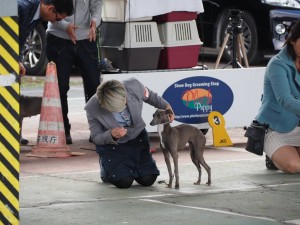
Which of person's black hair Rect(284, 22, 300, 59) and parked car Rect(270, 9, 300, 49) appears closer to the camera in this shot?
person's black hair Rect(284, 22, 300, 59)

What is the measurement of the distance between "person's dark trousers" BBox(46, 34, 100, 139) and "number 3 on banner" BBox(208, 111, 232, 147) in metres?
1.28

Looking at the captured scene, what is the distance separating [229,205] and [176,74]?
3.45m

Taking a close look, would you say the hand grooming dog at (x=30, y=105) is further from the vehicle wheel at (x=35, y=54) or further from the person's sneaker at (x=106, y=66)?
the vehicle wheel at (x=35, y=54)

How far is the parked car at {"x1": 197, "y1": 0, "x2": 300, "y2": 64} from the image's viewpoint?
19.0 m

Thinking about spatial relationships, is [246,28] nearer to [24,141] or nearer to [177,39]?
[177,39]

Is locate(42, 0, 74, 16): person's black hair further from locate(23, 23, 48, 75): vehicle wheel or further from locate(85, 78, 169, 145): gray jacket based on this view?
locate(23, 23, 48, 75): vehicle wheel

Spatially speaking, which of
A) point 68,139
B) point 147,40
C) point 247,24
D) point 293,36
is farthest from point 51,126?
point 247,24

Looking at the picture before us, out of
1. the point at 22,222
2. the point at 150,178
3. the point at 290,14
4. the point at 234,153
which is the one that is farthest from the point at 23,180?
the point at 290,14

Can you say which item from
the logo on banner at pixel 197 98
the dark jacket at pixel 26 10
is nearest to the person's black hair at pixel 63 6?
the dark jacket at pixel 26 10

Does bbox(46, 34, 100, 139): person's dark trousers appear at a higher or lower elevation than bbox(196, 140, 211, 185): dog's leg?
higher

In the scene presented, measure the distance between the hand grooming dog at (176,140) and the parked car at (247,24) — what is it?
8.84m

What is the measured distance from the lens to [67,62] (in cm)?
1210

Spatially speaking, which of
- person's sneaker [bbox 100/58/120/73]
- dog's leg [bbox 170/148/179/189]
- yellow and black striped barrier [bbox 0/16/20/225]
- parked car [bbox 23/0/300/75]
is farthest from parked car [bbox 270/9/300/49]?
yellow and black striped barrier [bbox 0/16/20/225]

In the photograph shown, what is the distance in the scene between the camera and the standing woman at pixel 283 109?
954cm
